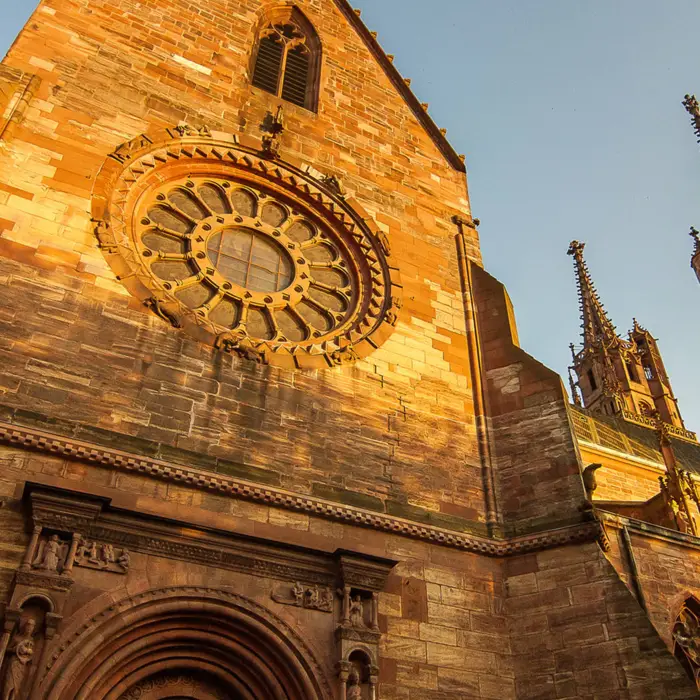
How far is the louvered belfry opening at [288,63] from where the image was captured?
13.1m

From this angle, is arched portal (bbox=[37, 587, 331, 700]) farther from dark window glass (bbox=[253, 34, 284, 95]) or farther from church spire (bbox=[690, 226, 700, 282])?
church spire (bbox=[690, 226, 700, 282])

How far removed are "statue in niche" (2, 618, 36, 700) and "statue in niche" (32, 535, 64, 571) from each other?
438 mm

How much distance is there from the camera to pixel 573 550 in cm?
845

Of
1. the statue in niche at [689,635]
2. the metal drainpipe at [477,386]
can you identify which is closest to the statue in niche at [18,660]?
the metal drainpipe at [477,386]

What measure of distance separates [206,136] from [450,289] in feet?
13.9

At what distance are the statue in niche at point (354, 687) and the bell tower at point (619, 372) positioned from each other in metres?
33.4

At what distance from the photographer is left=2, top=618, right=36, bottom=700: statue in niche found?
552cm

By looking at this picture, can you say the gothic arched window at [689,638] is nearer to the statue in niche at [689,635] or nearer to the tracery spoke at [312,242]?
the statue in niche at [689,635]

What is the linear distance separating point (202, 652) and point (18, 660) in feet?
5.55

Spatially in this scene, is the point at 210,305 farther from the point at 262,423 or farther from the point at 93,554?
the point at 93,554

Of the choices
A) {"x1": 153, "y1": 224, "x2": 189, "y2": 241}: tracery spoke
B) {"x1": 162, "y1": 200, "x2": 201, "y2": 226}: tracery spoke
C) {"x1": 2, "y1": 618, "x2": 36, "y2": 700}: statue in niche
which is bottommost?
{"x1": 2, "y1": 618, "x2": 36, "y2": 700}: statue in niche

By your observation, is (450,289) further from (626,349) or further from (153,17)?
(626,349)

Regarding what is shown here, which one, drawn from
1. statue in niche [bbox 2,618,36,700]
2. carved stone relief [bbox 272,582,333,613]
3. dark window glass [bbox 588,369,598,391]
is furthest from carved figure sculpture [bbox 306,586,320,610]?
dark window glass [bbox 588,369,598,391]

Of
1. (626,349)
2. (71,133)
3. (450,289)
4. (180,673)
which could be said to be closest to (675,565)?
(450,289)
